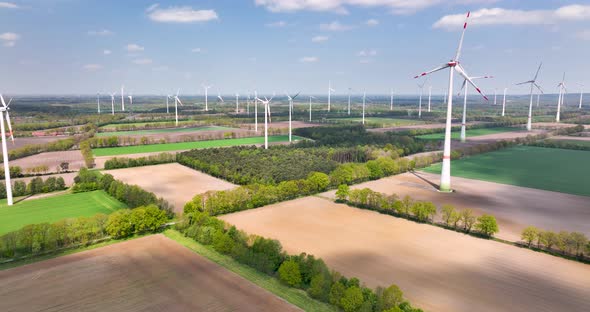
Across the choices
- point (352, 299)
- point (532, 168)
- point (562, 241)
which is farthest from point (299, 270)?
point (532, 168)

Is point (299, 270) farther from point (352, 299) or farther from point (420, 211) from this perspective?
point (420, 211)

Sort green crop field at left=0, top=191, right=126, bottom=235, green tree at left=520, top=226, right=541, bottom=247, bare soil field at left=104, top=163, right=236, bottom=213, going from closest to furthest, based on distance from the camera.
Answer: green tree at left=520, top=226, right=541, bottom=247 < green crop field at left=0, top=191, right=126, bottom=235 < bare soil field at left=104, top=163, right=236, bottom=213

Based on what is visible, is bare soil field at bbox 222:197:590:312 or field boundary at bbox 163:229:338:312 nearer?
field boundary at bbox 163:229:338:312

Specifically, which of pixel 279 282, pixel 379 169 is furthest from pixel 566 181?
pixel 279 282

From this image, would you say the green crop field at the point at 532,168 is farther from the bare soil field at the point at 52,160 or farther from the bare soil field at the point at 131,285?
the bare soil field at the point at 52,160

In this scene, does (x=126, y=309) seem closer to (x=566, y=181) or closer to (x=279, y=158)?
(x=279, y=158)

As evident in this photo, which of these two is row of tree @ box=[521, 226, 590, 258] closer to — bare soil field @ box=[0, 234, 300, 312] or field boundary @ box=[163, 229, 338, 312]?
field boundary @ box=[163, 229, 338, 312]

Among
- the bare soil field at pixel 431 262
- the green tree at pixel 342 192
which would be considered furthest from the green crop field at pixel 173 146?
the green tree at pixel 342 192

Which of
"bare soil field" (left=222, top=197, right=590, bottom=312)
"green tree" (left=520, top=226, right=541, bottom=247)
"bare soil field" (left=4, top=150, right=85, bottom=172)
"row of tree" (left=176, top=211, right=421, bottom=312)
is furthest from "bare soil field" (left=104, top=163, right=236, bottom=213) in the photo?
"green tree" (left=520, top=226, right=541, bottom=247)
